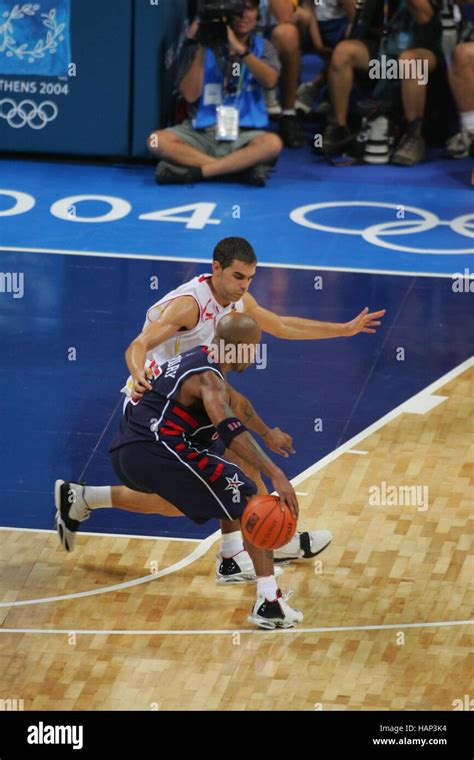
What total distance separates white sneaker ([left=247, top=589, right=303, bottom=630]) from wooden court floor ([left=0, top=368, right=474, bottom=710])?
0.20ft

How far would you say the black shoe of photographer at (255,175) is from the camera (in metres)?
15.7

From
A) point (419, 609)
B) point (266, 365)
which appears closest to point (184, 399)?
point (419, 609)

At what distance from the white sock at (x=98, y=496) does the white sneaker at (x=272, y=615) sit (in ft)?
3.89

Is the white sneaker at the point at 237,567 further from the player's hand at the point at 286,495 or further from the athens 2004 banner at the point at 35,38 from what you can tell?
the athens 2004 banner at the point at 35,38

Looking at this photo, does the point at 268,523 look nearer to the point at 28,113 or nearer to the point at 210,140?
the point at 210,140

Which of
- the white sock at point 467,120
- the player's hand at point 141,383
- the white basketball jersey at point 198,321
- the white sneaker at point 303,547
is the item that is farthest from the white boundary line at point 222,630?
the white sock at point 467,120

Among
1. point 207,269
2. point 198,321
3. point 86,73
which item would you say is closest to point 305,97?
point 86,73

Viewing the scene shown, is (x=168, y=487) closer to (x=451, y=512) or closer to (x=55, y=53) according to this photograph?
(x=451, y=512)

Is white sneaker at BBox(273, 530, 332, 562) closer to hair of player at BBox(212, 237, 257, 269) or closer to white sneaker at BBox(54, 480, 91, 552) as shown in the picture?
white sneaker at BBox(54, 480, 91, 552)

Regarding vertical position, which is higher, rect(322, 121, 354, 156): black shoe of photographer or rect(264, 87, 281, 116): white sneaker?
rect(264, 87, 281, 116): white sneaker

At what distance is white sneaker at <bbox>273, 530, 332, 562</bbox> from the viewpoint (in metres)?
8.87

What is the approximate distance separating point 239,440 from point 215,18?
27.9ft

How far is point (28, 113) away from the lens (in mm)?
16172

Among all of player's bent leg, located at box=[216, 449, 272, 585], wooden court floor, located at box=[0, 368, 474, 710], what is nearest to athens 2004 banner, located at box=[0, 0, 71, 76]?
wooden court floor, located at box=[0, 368, 474, 710]
